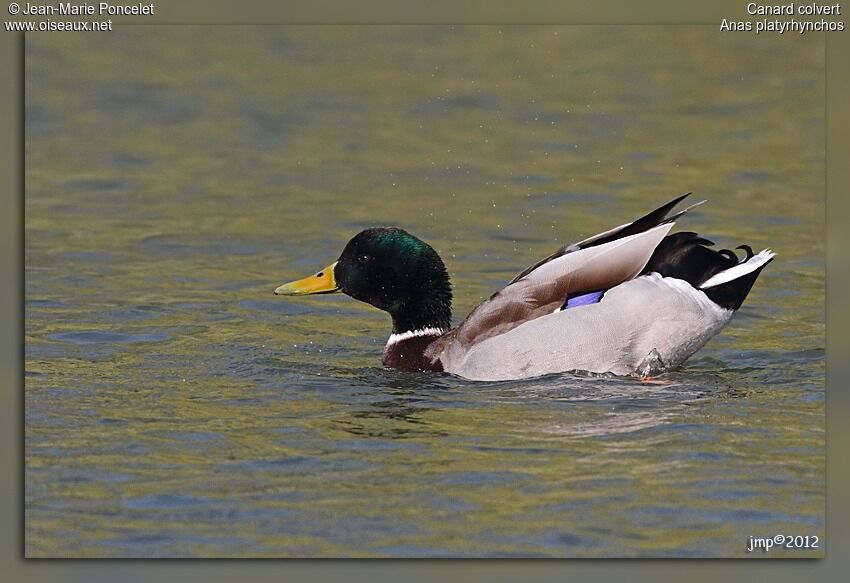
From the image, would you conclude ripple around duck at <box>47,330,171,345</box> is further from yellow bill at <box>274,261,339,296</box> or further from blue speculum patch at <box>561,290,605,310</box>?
blue speculum patch at <box>561,290,605,310</box>

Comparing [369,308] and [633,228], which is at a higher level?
[633,228]

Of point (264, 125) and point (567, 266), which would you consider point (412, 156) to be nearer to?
point (264, 125)

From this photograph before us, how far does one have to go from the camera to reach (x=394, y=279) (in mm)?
11273

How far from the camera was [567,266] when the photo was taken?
10.7m

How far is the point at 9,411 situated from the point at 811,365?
15.1 ft

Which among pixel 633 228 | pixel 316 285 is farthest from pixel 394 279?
pixel 633 228

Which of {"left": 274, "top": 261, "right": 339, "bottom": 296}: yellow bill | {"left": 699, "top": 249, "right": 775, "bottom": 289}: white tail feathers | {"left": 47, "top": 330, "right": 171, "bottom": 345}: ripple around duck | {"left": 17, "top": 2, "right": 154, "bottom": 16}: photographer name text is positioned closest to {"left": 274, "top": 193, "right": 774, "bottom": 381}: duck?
{"left": 699, "top": 249, "right": 775, "bottom": 289}: white tail feathers

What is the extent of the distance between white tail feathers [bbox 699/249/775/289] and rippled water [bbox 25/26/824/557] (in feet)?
1.92

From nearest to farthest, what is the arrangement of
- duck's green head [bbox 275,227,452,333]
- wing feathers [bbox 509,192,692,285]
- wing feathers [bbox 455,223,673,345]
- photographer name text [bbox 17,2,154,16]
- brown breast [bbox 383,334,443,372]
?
photographer name text [bbox 17,2,154,16], wing feathers [bbox 509,192,692,285], wing feathers [bbox 455,223,673,345], brown breast [bbox 383,334,443,372], duck's green head [bbox 275,227,452,333]

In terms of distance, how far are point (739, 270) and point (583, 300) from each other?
0.92 meters

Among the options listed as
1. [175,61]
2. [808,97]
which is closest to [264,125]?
[175,61]

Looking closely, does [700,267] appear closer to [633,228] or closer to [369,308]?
[633,228]

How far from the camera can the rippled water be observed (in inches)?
337

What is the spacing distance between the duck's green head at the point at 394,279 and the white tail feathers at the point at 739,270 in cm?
169
